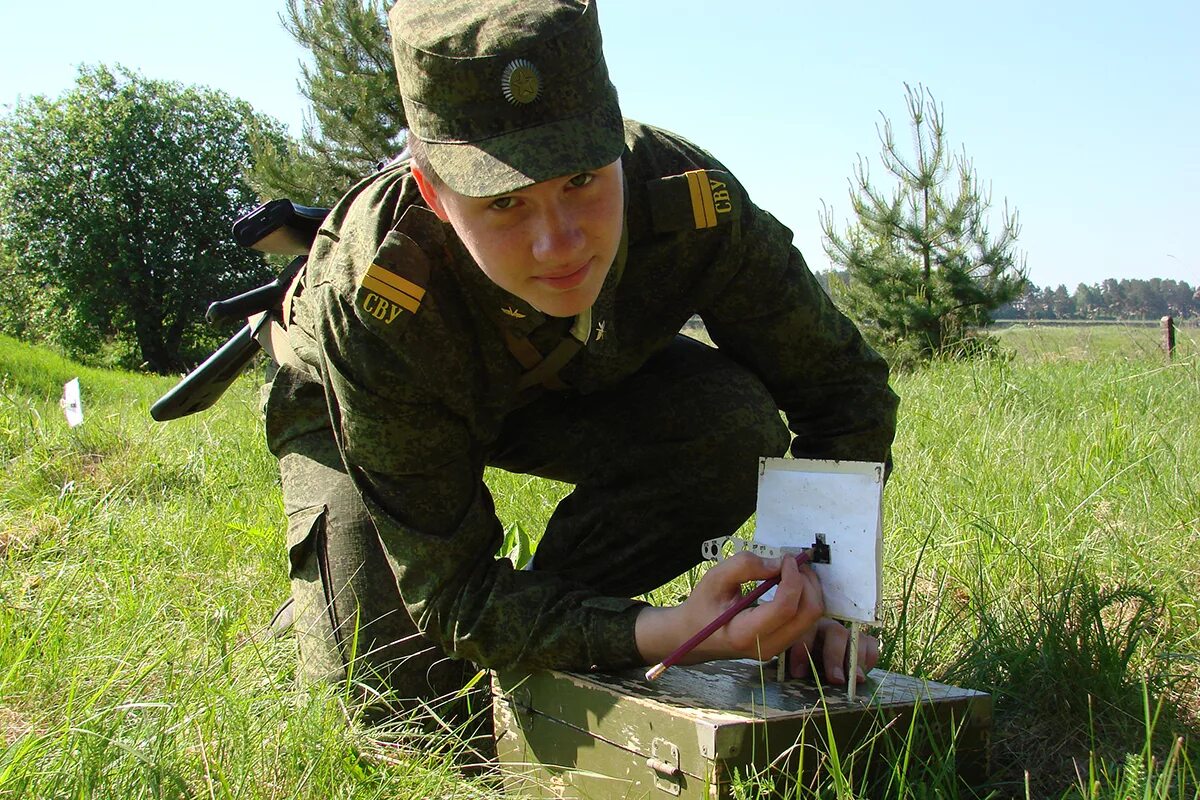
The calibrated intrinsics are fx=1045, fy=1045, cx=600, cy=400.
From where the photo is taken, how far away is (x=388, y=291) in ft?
6.11

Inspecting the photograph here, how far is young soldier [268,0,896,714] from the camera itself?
1.66 meters

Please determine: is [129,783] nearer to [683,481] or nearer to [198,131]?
[683,481]

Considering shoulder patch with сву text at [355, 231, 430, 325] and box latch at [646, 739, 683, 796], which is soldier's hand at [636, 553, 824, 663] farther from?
shoulder patch with сву text at [355, 231, 430, 325]

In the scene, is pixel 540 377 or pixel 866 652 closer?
pixel 866 652

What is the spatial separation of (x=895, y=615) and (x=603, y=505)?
76 centimetres

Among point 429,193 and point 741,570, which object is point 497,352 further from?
point 741,570

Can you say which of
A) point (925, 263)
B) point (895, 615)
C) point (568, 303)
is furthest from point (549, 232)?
point (925, 263)

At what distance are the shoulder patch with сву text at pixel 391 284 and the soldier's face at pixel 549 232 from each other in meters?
0.18

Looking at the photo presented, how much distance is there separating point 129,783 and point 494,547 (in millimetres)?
774

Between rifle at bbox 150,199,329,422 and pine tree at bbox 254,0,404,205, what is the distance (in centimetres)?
951

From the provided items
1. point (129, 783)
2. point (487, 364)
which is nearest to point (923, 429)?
point (487, 364)

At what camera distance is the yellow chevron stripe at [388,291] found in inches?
72.9

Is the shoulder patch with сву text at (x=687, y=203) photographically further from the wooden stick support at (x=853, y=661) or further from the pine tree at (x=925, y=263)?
the pine tree at (x=925, y=263)

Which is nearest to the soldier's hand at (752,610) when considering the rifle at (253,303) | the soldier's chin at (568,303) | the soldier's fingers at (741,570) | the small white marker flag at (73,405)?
the soldier's fingers at (741,570)
